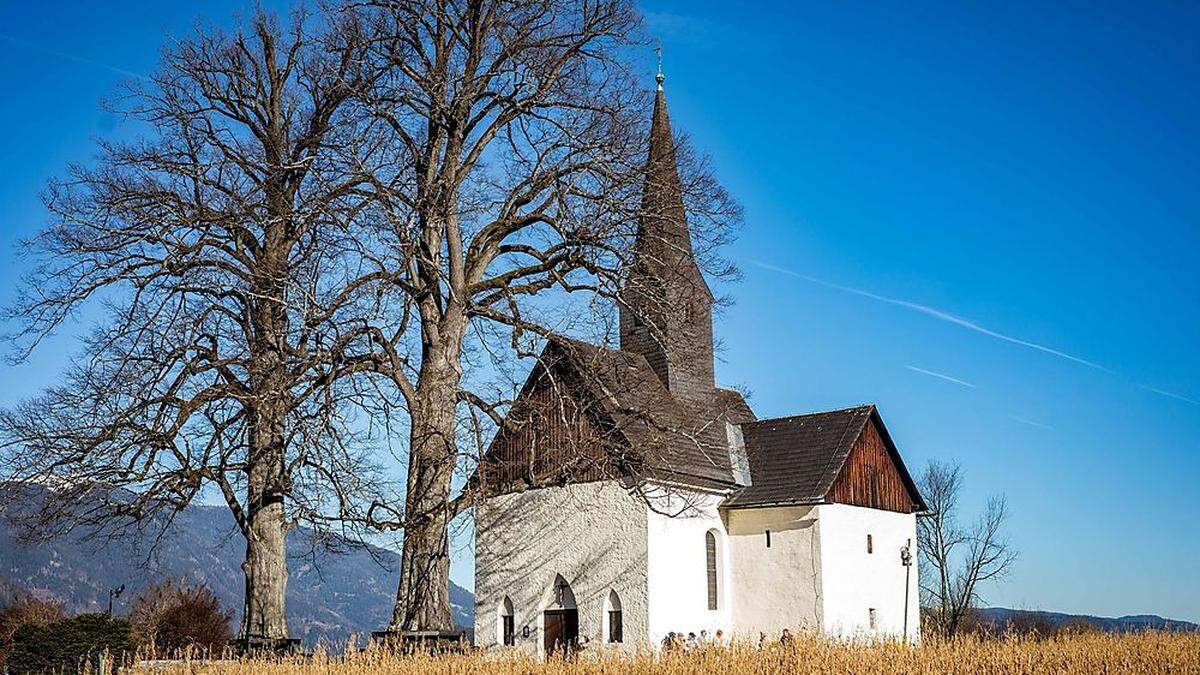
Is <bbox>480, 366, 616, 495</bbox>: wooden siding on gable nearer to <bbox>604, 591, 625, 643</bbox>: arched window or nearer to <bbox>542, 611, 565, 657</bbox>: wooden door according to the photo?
<bbox>604, 591, 625, 643</bbox>: arched window

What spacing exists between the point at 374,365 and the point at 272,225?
428 cm

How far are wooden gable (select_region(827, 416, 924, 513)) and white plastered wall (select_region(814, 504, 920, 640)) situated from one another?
0.99 ft

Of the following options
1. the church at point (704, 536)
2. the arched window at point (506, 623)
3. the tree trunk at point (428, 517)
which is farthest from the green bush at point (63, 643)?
the arched window at point (506, 623)

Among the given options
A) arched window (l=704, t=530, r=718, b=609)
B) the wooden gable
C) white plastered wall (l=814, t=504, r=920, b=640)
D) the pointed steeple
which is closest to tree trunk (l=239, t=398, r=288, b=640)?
the pointed steeple

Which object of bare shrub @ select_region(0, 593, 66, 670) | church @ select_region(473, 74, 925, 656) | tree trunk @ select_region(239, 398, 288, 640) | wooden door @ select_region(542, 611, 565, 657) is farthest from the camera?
bare shrub @ select_region(0, 593, 66, 670)

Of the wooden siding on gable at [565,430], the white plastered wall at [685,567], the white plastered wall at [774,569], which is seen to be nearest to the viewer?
→ the wooden siding on gable at [565,430]

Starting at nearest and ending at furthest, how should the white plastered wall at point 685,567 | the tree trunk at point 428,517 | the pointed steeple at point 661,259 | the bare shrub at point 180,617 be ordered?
the tree trunk at point 428,517 → the pointed steeple at point 661,259 → the white plastered wall at point 685,567 → the bare shrub at point 180,617

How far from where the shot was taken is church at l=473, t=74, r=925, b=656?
1251 inches

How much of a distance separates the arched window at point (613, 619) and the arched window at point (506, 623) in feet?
9.84

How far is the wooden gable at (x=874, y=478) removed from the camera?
34312mm

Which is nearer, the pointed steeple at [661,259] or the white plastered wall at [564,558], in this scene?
the pointed steeple at [661,259]

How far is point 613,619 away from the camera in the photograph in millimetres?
31969

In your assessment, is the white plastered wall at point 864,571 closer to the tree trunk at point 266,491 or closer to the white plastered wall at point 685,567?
the white plastered wall at point 685,567

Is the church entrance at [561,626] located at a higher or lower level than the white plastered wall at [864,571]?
lower
